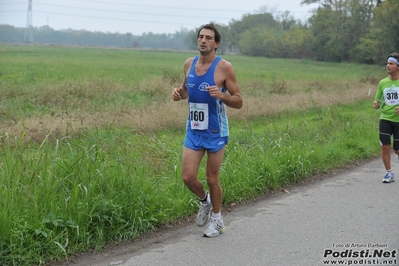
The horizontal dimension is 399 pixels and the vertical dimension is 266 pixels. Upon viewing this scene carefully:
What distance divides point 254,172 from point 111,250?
3.13 meters

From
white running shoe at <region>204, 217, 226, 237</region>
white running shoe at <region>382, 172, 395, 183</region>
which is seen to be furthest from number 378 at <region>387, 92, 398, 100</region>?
white running shoe at <region>204, 217, 226, 237</region>

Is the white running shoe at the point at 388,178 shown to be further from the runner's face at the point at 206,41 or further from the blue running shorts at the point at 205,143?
the runner's face at the point at 206,41

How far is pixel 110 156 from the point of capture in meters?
7.23

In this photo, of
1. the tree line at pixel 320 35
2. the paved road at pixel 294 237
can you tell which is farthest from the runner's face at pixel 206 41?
the tree line at pixel 320 35

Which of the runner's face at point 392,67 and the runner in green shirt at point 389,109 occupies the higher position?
the runner's face at point 392,67

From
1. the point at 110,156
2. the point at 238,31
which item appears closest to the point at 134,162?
the point at 110,156

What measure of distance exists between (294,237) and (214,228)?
84 cm

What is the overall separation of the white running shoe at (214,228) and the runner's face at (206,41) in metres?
1.78

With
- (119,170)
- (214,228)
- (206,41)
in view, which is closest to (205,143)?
(214,228)

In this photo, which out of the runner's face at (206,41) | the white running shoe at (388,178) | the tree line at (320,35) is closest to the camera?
the runner's face at (206,41)

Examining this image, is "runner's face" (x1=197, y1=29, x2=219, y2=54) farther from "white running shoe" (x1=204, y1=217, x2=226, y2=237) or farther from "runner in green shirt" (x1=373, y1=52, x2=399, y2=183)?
"runner in green shirt" (x1=373, y1=52, x2=399, y2=183)

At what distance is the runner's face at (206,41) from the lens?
18.4 ft

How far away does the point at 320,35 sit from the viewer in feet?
282

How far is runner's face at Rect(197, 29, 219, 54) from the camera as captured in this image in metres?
5.61
